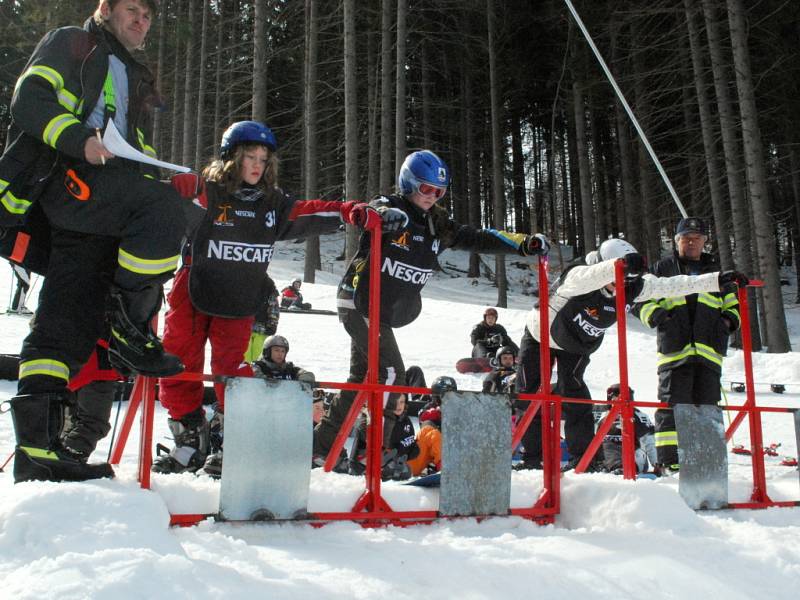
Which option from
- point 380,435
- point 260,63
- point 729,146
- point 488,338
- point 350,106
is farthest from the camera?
point 350,106

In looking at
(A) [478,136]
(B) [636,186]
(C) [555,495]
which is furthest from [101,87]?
(A) [478,136]

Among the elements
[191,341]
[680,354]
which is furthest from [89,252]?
[680,354]

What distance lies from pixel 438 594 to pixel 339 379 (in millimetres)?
6791

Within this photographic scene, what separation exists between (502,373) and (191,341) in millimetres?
5750

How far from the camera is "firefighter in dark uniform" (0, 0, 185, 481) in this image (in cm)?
246

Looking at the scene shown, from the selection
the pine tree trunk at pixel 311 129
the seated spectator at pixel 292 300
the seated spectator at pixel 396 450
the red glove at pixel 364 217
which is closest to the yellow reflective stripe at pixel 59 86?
the red glove at pixel 364 217

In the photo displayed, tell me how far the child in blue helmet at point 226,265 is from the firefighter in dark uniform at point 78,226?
77cm

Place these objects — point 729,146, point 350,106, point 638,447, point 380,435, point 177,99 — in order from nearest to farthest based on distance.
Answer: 1. point 380,435
2. point 638,447
3. point 729,146
4. point 350,106
5. point 177,99

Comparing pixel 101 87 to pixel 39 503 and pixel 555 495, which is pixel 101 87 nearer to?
pixel 39 503

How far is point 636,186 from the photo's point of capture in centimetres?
2647

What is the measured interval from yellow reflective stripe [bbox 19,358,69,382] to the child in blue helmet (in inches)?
39.3

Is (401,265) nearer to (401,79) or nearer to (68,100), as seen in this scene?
(68,100)

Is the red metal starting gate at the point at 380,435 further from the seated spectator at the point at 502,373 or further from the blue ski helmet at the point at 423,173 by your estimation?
the seated spectator at the point at 502,373

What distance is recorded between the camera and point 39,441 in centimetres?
246
